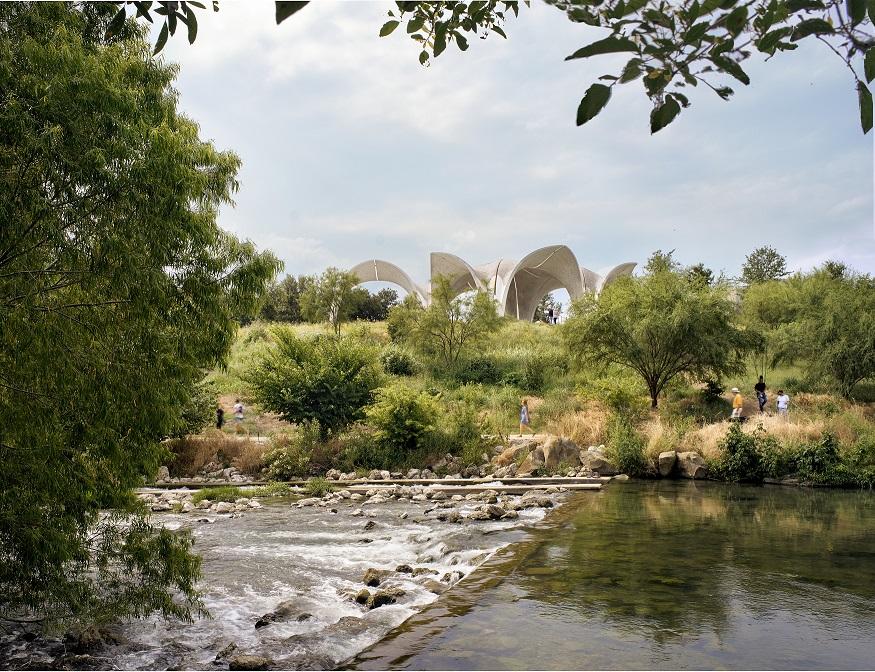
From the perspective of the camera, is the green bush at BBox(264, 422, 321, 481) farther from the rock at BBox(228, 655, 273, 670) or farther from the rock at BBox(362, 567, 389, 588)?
the rock at BBox(228, 655, 273, 670)

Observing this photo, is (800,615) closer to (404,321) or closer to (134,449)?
(134,449)

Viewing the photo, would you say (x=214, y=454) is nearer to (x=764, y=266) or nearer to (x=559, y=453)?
(x=559, y=453)

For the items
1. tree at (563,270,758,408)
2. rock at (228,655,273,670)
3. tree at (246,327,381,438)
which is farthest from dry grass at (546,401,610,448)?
rock at (228,655,273,670)

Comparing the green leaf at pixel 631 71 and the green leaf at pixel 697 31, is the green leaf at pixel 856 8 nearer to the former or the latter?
the green leaf at pixel 697 31

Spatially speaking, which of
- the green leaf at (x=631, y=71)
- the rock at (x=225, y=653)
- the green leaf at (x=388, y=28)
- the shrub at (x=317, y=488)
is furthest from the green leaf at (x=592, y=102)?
the shrub at (x=317, y=488)

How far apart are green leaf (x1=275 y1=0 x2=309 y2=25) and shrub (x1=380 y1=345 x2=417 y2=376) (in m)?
29.3

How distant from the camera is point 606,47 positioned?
4.29ft

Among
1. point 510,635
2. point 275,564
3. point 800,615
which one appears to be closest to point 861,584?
point 800,615

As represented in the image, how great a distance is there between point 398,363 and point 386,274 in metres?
30.8

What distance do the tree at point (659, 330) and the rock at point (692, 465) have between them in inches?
277

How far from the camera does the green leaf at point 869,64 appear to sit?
1387mm

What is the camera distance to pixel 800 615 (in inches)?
225

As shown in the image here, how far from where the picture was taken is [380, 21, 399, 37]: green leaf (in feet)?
6.69

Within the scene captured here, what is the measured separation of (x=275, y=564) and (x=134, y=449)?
10.3 feet
